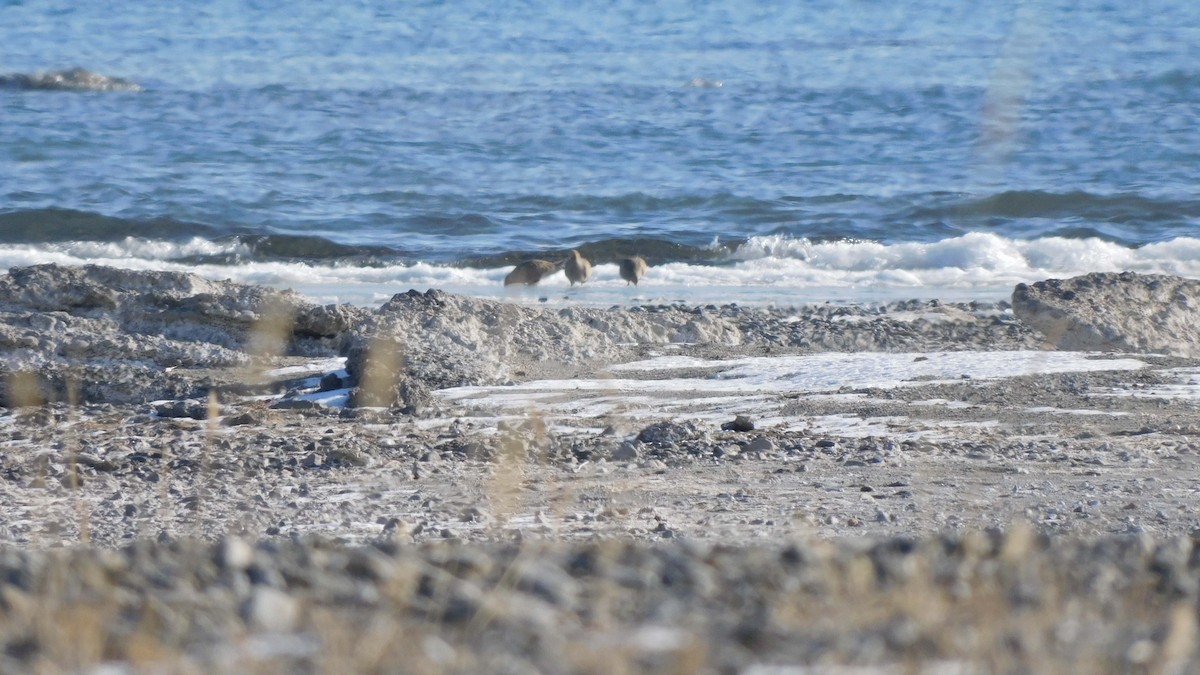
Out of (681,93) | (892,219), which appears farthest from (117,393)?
(681,93)

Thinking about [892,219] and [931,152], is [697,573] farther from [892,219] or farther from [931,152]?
[931,152]

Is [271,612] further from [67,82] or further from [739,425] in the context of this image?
[67,82]

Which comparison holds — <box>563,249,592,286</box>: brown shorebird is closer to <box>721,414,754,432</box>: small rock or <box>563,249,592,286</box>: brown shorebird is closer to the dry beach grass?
the dry beach grass

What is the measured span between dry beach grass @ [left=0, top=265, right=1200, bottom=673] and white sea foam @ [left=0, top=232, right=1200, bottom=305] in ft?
7.01

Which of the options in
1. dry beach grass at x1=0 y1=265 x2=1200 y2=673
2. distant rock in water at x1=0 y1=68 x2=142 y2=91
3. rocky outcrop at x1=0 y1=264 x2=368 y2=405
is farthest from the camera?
distant rock in water at x1=0 y1=68 x2=142 y2=91

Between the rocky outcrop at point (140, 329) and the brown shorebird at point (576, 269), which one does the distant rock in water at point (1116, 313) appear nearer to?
the brown shorebird at point (576, 269)

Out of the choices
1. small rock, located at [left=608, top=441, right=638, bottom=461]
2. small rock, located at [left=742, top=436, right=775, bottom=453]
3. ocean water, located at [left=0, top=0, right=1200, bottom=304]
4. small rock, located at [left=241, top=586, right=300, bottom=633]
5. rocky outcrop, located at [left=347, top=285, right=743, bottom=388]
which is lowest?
small rock, located at [left=608, top=441, right=638, bottom=461]

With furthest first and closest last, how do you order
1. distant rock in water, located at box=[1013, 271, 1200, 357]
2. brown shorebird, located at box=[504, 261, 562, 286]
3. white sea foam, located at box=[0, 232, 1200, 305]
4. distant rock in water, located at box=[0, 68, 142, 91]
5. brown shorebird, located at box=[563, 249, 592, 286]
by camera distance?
distant rock in water, located at box=[0, 68, 142, 91] < white sea foam, located at box=[0, 232, 1200, 305] < brown shorebird, located at box=[563, 249, 592, 286] < brown shorebird, located at box=[504, 261, 562, 286] < distant rock in water, located at box=[1013, 271, 1200, 357]

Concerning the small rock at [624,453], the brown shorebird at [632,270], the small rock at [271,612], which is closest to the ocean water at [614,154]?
the brown shorebird at [632,270]

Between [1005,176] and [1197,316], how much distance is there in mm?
9103

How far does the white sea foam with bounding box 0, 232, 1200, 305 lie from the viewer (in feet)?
39.1

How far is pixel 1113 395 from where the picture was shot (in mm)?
7195

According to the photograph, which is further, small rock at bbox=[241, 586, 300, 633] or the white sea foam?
the white sea foam

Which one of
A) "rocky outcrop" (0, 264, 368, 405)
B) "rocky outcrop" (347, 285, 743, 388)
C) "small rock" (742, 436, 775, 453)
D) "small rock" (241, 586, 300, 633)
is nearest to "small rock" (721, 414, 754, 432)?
"small rock" (742, 436, 775, 453)
